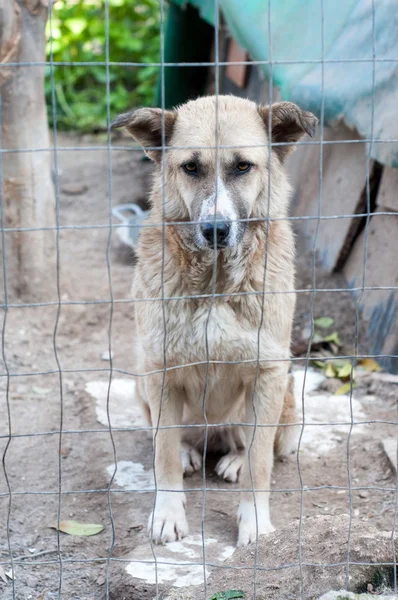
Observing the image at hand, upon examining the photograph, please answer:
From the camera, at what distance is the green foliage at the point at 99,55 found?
11.4m

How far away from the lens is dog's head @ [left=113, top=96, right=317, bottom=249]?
3152 mm

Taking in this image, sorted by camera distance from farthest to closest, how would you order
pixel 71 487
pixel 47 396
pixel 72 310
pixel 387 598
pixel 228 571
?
1. pixel 72 310
2. pixel 47 396
3. pixel 71 487
4. pixel 228 571
5. pixel 387 598

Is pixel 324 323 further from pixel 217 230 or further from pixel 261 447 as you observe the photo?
pixel 217 230

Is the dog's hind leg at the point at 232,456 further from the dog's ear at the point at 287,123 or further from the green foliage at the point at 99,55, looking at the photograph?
the green foliage at the point at 99,55

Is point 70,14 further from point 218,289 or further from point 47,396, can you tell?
point 218,289

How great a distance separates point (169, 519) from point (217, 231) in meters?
1.43

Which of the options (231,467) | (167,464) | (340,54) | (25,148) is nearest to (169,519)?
(167,464)

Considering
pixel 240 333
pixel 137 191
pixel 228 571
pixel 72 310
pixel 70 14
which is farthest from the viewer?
pixel 70 14

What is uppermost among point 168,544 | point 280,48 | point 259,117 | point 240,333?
point 280,48

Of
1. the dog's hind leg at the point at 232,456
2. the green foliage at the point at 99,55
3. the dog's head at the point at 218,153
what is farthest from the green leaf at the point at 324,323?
the green foliage at the point at 99,55

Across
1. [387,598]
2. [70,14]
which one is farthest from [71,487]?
[70,14]

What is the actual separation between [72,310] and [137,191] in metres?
3.00

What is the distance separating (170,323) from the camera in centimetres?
345

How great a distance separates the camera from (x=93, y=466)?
4.17m
